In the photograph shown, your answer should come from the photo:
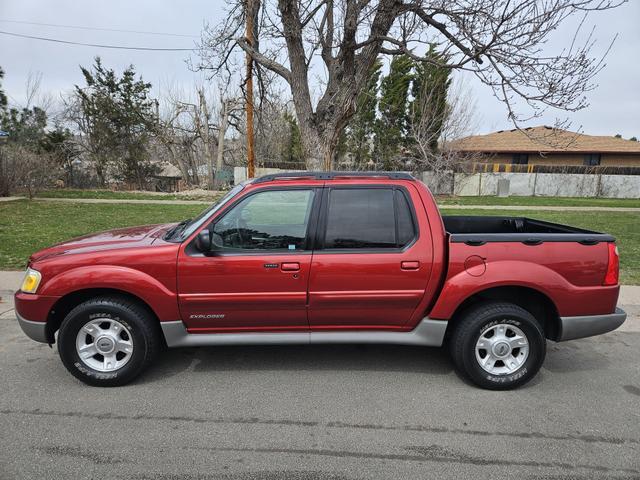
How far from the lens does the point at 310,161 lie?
920cm

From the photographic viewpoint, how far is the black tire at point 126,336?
3314 mm

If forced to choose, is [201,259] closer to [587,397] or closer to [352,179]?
[352,179]

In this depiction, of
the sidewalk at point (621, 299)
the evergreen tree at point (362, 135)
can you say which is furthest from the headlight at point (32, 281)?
the evergreen tree at point (362, 135)

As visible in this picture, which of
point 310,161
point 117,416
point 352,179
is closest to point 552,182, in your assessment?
point 310,161

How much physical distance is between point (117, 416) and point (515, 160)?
38.5m

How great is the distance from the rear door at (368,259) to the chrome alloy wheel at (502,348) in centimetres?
67

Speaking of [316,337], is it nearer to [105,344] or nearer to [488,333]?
[488,333]

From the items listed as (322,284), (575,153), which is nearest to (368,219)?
(322,284)

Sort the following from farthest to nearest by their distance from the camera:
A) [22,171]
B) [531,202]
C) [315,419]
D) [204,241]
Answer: [531,202]
[22,171]
[204,241]
[315,419]

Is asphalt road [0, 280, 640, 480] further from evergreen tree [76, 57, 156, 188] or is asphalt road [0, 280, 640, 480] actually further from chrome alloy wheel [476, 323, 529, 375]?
evergreen tree [76, 57, 156, 188]

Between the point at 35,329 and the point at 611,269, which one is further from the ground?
the point at 611,269

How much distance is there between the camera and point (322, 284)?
3.37 m

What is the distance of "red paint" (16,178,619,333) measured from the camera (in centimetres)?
332

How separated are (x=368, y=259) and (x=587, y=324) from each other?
6.39 ft
